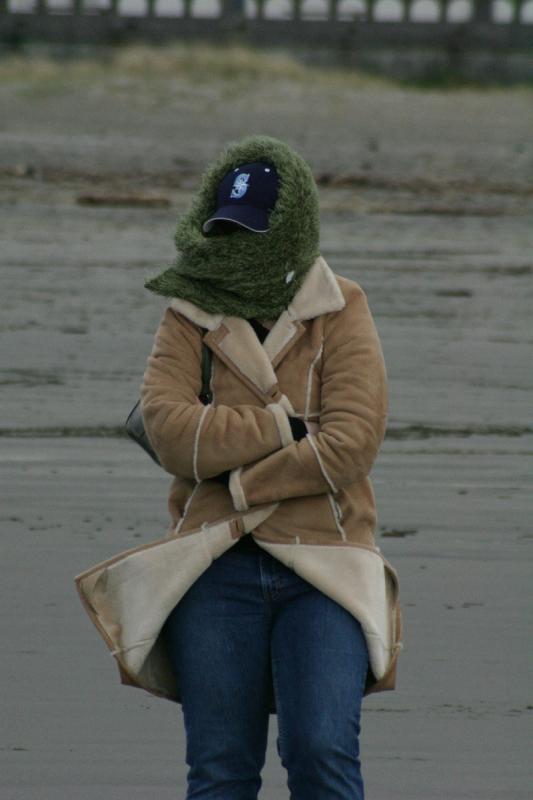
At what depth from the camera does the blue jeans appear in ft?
12.1

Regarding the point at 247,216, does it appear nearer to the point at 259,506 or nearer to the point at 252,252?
the point at 252,252

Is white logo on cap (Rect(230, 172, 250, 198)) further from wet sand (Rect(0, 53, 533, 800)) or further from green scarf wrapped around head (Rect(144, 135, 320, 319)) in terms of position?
wet sand (Rect(0, 53, 533, 800))

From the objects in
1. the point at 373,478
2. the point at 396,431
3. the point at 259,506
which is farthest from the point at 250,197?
the point at 396,431

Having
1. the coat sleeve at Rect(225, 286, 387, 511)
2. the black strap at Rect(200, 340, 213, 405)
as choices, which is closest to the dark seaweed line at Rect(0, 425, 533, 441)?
the black strap at Rect(200, 340, 213, 405)

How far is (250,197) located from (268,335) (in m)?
0.29

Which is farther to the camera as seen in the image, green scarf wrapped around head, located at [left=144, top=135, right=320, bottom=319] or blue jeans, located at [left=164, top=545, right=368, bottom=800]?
green scarf wrapped around head, located at [left=144, top=135, right=320, bottom=319]

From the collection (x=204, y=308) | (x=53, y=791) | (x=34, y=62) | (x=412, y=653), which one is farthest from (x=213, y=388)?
(x=34, y=62)

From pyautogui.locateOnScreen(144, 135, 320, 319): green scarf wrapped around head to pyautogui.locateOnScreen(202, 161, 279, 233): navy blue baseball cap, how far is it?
17mm

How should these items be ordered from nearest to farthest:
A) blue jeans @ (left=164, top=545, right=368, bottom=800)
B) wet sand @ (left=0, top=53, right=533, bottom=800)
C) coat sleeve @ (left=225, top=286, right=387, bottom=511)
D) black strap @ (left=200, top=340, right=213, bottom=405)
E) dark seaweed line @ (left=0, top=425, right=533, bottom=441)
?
blue jeans @ (left=164, top=545, right=368, bottom=800) → coat sleeve @ (left=225, top=286, right=387, bottom=511) → black strap @ (left=200, top=340, right=213, bottom=405) → wet sand @ (left=0, top=53, right=533, bottom=800) → dark seaweed line @ (left=0, top=425, right=533, bottom=441)

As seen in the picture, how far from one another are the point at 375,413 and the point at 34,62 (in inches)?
1636

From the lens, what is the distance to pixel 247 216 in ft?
12.7

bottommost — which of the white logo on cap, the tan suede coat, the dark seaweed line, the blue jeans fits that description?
the dark seaweed line

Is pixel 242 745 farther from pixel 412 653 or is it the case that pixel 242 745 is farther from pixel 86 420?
pixel 86 420

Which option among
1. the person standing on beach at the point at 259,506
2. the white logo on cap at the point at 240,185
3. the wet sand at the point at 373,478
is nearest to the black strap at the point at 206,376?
the person standing on beach at the point at 259,506
